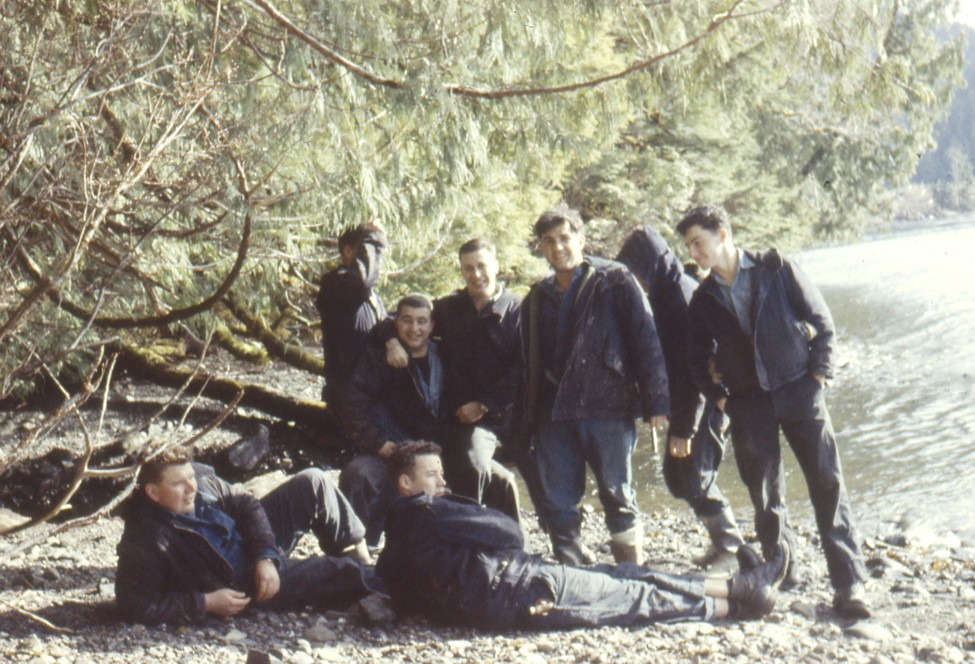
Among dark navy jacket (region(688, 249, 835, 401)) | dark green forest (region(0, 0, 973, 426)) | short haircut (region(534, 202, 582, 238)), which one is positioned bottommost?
dark navy jacket (region(688, 249, 835, 401))

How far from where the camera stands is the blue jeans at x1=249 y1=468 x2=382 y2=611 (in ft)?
17.2

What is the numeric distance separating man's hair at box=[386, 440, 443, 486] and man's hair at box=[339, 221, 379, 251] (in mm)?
1789

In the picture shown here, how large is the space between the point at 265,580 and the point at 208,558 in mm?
277

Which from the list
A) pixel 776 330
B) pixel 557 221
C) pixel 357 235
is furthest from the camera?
pixel 357 235

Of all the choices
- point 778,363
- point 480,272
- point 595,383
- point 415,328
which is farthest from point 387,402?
point 778,363

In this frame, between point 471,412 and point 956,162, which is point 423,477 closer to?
point 471,412

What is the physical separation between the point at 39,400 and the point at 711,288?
922 centimetres

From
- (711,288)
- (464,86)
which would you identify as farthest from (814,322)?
(464,86)

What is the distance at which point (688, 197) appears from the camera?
20.8 m

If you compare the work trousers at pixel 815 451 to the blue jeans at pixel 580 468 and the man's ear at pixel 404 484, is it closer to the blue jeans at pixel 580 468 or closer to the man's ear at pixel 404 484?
the blue jeans at pixel 580 468

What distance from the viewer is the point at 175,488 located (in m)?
4.81

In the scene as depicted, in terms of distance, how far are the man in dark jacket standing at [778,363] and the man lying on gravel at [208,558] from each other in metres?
2.07

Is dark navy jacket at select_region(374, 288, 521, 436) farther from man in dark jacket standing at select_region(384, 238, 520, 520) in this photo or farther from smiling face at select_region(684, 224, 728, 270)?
smiling face at select_region(684, 224, 728, 270)

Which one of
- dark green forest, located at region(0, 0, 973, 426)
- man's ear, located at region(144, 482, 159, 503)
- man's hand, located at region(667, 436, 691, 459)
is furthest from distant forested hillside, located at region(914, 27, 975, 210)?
man's ear, located at region(144, 482, 159, 503)
